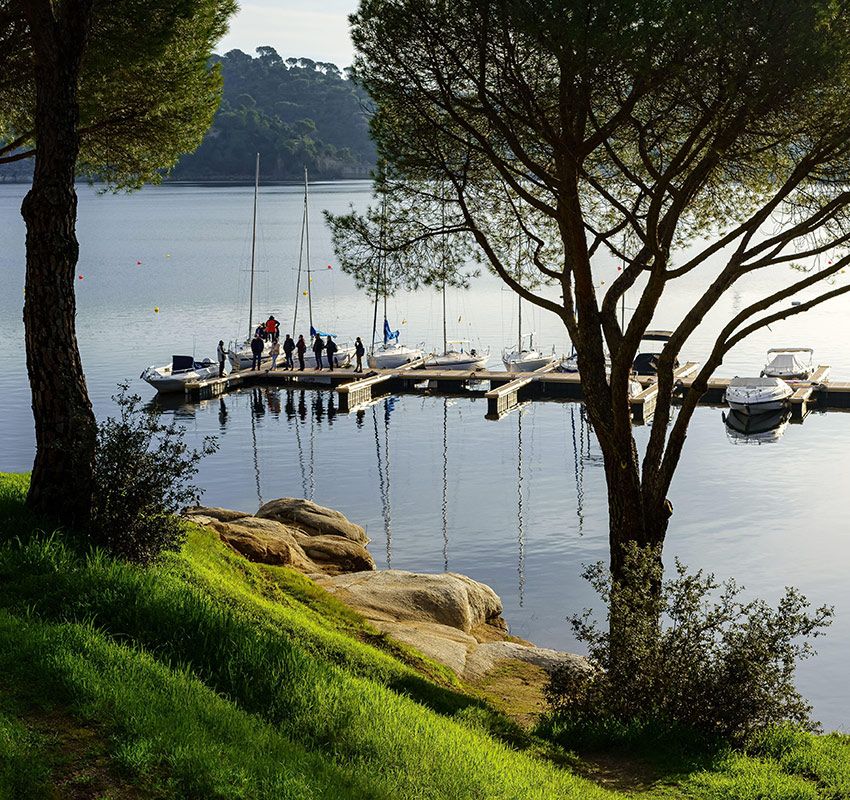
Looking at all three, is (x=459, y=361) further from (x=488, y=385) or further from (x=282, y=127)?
(x=282, y=127)

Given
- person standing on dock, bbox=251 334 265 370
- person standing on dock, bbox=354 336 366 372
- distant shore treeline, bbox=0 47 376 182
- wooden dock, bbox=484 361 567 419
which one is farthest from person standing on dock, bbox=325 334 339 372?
distant shore treeline, bbox=0 47 376 182

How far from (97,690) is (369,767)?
154 cm

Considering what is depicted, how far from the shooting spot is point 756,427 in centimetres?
3681

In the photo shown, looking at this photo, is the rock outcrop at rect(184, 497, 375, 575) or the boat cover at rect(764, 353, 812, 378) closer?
the rock outcrop at rect(184, 497, 375, 575)

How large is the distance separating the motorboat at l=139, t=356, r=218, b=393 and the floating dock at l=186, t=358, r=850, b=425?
0.32 metres

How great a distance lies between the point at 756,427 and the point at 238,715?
3304 centimetres

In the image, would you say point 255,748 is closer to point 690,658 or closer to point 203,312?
point 690,658

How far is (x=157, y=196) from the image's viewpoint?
647 ft

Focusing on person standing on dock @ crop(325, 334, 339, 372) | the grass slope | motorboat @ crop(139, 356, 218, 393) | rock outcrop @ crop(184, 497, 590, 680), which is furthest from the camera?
person standing on dock @ crop(325, 334, 339, 372)

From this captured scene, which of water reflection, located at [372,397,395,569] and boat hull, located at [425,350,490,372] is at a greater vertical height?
boat hull, located at [425,350,490,372]

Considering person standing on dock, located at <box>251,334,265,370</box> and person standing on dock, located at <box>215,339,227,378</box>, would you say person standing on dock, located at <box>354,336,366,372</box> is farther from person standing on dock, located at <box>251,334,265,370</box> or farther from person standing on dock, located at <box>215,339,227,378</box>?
person standing on dock, located at <box>215,339,227,378</box>

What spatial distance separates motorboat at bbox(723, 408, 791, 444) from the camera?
3578 centimetres

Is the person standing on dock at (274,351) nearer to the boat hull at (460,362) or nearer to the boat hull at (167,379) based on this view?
the boat hull at (167,379)

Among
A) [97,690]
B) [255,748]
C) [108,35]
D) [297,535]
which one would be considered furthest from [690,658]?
[108,35]
